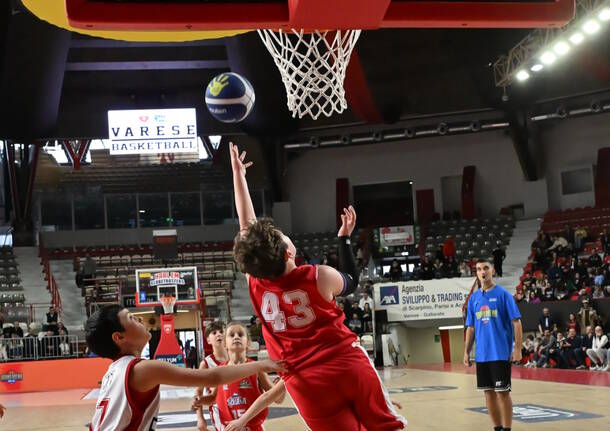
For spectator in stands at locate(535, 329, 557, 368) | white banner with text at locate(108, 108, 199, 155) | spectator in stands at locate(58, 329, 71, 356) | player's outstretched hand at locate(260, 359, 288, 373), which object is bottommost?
spectator in stands at locate(535, 329, 557, 368)

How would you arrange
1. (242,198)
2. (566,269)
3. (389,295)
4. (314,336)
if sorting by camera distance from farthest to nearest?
(389,295) < (566,269) < (242,198) < (314,336)

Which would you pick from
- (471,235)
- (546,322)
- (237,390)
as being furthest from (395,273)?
(237,390)

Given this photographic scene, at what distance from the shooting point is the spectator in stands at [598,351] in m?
16.8

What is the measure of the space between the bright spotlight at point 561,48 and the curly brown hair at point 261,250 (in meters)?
18.1

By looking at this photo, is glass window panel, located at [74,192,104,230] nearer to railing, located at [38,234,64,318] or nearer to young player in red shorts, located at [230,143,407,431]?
railing, located at [38,234,64,318]

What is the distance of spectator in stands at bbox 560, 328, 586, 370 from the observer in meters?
17.6

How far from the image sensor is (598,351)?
16.9m

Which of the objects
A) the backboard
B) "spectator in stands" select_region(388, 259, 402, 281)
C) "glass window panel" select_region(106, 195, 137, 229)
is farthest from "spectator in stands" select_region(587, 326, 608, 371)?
"glass window panel" select_region(106, 195, 137, 229)

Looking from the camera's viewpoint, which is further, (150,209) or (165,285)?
(150,209)

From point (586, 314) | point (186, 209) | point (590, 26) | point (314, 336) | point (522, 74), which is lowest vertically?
point (586, 314)

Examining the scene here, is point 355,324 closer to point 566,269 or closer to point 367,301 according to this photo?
point 367,301

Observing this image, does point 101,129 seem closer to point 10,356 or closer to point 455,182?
point 10,356

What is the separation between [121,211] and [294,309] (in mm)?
30347

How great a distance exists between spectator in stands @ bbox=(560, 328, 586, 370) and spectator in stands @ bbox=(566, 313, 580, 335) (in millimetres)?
180
